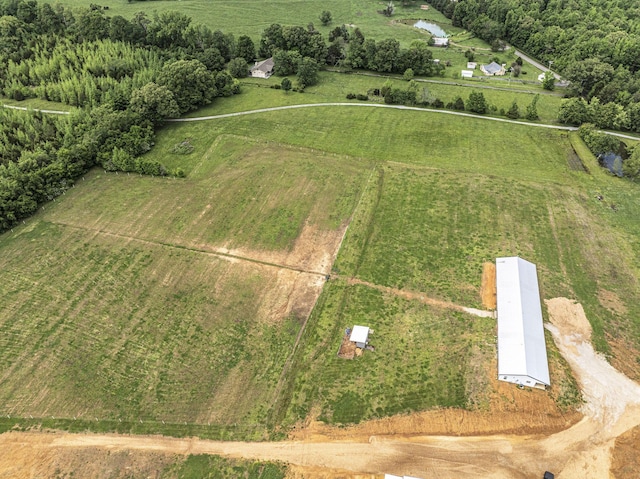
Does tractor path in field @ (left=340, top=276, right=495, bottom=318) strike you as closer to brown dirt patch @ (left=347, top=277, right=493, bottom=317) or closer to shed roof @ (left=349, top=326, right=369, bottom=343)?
brown dirt patch @ (left=347, top=277, right=493, bottom=317)

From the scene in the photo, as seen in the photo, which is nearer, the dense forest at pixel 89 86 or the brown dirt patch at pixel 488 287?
the brown dirt patch at pixel 488 287

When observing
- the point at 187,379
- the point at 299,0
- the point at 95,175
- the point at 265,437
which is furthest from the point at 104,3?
the point at 265,437

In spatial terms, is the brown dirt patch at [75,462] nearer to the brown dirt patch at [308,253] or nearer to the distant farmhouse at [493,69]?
the brown dirt patch at [308,253]

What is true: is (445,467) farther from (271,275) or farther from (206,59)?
(206,59)

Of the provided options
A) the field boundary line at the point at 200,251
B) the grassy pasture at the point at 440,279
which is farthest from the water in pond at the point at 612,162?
the field boundary line at the point at 200,251

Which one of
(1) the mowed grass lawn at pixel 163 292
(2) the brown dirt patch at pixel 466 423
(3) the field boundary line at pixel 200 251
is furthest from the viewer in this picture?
(3) the field boundary line at pixel 200 251

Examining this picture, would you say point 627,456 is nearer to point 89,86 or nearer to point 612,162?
point 612,162

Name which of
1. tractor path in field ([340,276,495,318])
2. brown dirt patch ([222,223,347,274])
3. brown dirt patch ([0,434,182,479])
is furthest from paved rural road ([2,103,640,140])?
brown dirt patch ([0,434,182,479])
